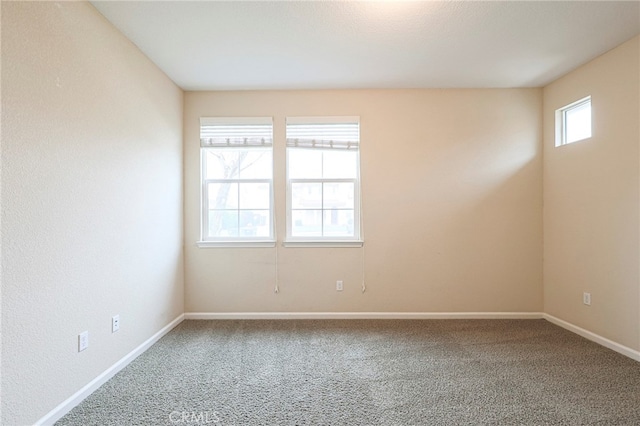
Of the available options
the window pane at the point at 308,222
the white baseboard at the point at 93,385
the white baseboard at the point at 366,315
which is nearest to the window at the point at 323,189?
the window pane at the point at 308,222

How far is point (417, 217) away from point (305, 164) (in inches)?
56.4

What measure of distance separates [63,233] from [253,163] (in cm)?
195

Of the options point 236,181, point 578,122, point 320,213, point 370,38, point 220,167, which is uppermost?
point 370,38

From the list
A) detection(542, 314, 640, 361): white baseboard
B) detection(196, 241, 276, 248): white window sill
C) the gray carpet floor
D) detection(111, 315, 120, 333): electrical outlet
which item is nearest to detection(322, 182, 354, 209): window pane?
detection(196, 241, 276, 248): white window sill

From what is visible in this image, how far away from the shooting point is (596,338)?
8.77 feet

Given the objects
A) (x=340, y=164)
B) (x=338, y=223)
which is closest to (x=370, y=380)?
(x=338, y=223)

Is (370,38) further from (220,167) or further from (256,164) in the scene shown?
(220,167)

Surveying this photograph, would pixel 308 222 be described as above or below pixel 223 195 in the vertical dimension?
below

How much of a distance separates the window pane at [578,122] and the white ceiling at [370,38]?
1.36 ft

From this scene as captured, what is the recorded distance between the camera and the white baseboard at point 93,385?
5.50 ft

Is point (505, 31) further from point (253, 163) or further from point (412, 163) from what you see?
point (253, 163)

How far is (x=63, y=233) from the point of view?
5.75ft
